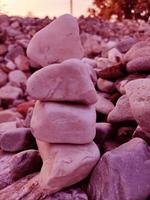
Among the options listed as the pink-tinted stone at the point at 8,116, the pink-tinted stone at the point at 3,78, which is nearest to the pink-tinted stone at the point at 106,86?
the pink-tinted stone at the point at 8,116

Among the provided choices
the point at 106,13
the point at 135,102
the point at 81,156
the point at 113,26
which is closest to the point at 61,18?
the point at 135,102

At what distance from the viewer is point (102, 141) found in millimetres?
1732

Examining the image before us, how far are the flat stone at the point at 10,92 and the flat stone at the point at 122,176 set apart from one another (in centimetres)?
323

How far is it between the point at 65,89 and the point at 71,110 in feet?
0.25

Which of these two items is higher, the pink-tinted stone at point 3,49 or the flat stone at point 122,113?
the flat stone at point 122,113

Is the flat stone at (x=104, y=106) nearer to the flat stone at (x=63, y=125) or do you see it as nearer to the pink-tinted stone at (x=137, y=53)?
the pink-tinted stone at (x=137, y=53)

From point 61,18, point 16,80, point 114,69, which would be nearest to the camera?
point 61,18

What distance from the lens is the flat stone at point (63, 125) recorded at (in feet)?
4.62

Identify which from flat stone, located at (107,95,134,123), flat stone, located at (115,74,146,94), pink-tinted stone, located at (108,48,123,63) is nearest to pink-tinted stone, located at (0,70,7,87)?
pink-tinted stone, located at (108,48,123,63)

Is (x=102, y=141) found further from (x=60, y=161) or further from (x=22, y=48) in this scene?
(x=22, y=48)

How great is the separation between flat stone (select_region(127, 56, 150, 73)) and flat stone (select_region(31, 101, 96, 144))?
653 mm

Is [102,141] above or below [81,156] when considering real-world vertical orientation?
below

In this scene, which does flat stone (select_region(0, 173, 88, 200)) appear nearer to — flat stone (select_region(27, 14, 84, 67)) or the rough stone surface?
the rough stone surface

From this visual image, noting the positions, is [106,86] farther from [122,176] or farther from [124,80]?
[122,176]
